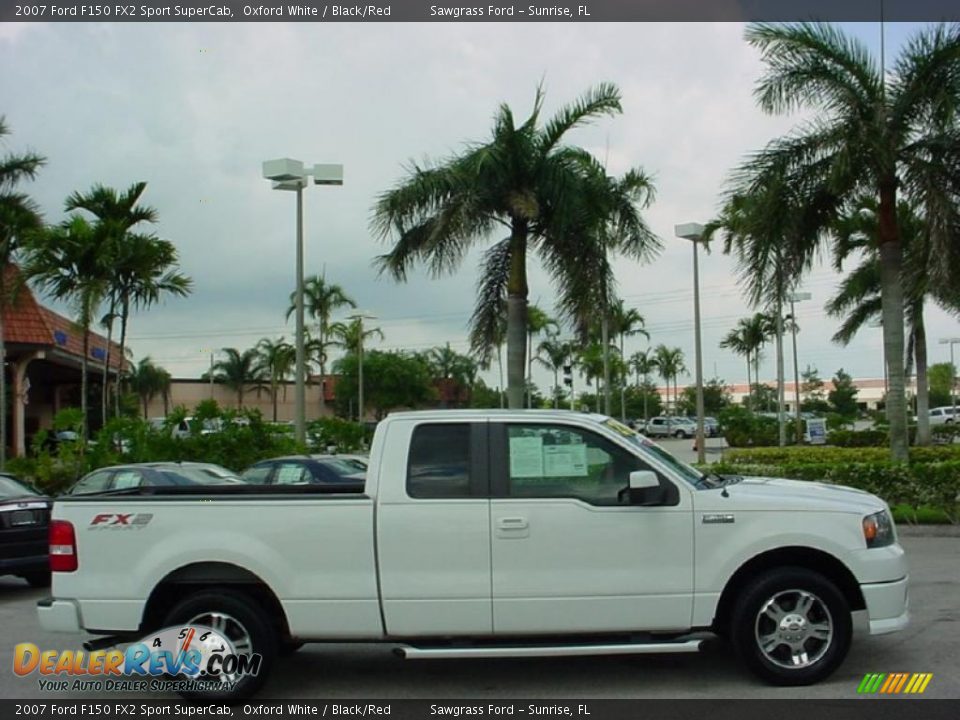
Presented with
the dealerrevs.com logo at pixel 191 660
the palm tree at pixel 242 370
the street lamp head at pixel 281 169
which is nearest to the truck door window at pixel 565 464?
the dealerrevs.com logo at pixel 191 660

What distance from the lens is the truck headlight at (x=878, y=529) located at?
6754 mm

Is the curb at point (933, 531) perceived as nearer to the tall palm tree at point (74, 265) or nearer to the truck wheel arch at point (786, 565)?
the truck wheel arch at point (786, 565)

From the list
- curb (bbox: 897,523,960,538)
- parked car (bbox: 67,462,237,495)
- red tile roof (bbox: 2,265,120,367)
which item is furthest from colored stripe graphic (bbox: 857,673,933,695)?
red tile roof (bbox: 2,265,120,367)

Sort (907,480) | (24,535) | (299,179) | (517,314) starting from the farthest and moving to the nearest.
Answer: (299,179) < (517,314) < (907,480) < (24,535)

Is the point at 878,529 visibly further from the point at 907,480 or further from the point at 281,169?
the point at 281,169

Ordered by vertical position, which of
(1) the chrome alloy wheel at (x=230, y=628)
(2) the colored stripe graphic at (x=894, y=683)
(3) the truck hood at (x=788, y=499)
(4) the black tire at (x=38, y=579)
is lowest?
(4) the black tire at (x=38, y=579)

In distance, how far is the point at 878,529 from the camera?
22.4ft

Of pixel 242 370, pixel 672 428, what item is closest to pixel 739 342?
pixel 672 428

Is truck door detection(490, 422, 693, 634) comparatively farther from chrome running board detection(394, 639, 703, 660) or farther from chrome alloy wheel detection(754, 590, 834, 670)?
chrome alloy wheel detection(754, 590, 834, 670)

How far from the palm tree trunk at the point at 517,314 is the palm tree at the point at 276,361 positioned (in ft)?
153

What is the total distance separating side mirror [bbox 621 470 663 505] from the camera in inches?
256

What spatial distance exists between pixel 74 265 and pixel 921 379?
25.8 metres

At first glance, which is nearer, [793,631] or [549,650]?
[549,650]

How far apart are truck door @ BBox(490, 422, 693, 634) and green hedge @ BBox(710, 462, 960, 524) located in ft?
32.9
